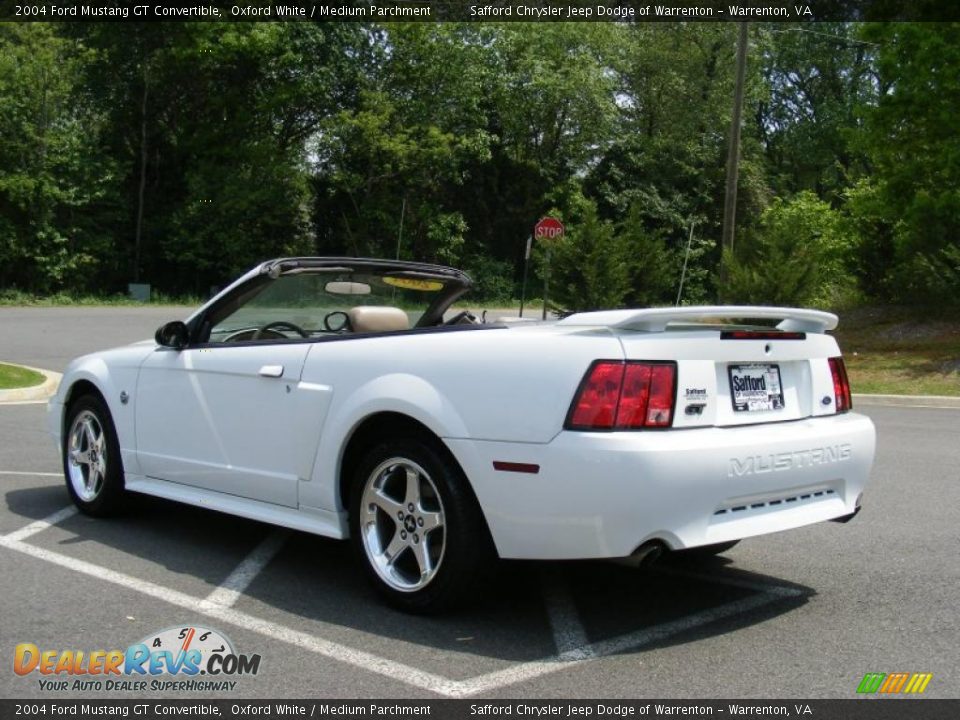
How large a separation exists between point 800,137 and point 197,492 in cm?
5604

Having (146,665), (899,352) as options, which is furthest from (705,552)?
(899,352)

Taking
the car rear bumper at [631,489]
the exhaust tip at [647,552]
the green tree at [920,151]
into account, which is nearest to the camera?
the car rear bumper at [631,489]

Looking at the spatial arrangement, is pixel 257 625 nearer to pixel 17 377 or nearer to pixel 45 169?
pixel 17 377

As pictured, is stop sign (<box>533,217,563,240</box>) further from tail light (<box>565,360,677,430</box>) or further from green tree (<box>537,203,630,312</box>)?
tail light (<box>565,360,677,430</box>)

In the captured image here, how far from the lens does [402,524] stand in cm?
450

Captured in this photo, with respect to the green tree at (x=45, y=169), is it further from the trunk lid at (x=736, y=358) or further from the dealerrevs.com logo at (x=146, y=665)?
the trunk lid at (x=736, y=358)

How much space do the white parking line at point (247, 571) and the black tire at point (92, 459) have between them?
0.98 metres

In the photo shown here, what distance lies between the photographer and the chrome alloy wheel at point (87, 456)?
6309 mm

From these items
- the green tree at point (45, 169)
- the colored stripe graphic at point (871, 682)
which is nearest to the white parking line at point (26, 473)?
the colored stripe graphic at point (871, 682)

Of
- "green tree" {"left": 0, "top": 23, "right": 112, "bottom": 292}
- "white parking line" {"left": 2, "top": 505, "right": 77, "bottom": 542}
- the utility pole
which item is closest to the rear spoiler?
"white parking line" {"left": 2, "top": 505, "right": 77, "bottom": 542}

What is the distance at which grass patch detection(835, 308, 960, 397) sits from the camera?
16.3 meters

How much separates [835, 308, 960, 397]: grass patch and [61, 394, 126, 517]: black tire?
12171mm
